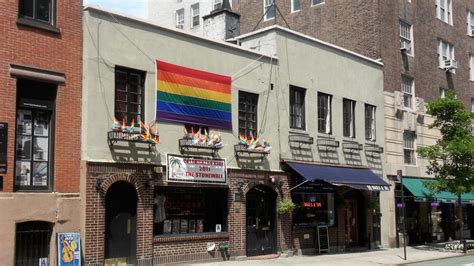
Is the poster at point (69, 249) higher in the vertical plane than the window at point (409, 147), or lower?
lower

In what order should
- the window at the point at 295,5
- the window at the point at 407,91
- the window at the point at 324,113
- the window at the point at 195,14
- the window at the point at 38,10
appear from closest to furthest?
the window at the point at 38,10, the window at the point at 324,113, the window at the point at 407,91, the window at the point at 295,5, the window at the point at 195,14

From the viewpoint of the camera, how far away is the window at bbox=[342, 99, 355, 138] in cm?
2525

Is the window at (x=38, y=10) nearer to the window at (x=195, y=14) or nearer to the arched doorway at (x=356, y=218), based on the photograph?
the arched doorway at (x=356, y=218)

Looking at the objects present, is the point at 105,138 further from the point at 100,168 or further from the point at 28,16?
the point at 28,16

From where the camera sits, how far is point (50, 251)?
583 inches

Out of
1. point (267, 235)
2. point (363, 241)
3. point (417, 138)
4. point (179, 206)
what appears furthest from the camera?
point (417, 138)

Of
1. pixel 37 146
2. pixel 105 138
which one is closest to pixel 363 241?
pixel 105 138

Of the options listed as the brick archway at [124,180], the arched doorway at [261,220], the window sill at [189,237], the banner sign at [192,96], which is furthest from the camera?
the arched doorway at [261,220]

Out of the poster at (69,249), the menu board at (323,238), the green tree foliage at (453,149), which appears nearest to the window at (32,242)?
the poster at (69,249)

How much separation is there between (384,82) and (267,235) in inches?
442

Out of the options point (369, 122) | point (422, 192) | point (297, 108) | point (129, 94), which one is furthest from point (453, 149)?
point (129, 94)

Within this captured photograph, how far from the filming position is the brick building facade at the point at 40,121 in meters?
14.2

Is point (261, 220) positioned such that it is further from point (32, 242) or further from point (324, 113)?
point (32, 242)

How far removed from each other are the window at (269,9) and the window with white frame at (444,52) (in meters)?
9.73
